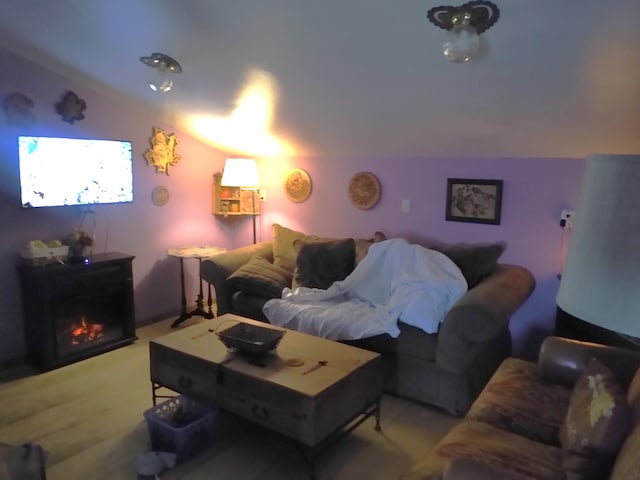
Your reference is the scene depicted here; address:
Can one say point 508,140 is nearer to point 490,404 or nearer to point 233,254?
point 490,404

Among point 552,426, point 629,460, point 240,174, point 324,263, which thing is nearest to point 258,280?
point 324,263

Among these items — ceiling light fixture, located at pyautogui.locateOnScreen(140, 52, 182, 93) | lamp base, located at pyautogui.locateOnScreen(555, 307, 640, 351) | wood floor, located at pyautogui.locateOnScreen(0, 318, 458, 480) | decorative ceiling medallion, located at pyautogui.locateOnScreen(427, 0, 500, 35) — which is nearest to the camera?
decorative ceiling medallion, located at pyautogui.locateOnScreen(427, 0, 500, 35)

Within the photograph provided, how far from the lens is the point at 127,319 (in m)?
3.71

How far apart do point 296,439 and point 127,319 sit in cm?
212

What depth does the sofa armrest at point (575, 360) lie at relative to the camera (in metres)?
2.11

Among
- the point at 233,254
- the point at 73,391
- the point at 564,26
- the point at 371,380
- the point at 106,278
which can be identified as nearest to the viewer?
the point at 564,26

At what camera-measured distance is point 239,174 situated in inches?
171

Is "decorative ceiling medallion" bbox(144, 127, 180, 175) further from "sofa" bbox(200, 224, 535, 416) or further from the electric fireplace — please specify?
"sofa" bbox(200, 224, 535, 416)

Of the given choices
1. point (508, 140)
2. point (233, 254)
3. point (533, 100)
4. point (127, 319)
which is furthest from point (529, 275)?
point (127, 319)

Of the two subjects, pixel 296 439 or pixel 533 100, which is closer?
pixel 296 439

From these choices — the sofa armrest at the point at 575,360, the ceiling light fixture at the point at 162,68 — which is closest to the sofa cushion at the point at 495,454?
the sofa armrest at the point at 575,360

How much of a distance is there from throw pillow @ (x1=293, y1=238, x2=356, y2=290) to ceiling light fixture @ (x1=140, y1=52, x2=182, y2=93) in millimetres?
1566

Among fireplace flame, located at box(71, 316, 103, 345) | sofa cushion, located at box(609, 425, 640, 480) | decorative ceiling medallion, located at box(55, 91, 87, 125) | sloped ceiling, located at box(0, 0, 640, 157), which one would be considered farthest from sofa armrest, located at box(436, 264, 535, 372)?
decorative ceiling medallion, located at box(55, 91, 87, 125)

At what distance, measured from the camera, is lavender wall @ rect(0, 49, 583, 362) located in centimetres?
323
